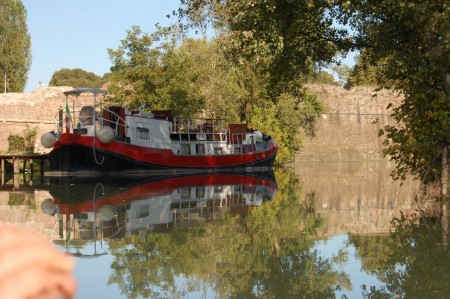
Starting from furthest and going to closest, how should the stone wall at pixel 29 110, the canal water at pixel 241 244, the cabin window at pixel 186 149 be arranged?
the stone wall at pixel 29 110
the cabin window at pixel 186 149
the canal water at pixel 241 244

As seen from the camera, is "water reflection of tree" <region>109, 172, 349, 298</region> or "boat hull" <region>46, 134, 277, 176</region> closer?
"water reflection of tree" <region>109, 172, 349, 298</region>

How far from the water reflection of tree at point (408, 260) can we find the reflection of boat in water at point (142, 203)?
359cm

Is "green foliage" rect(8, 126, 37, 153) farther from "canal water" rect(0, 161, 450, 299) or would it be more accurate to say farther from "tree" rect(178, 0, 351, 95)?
"tree" rect(178, 0, 351, 95)

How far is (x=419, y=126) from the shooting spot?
12578mm

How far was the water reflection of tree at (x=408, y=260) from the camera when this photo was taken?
20.7 ft

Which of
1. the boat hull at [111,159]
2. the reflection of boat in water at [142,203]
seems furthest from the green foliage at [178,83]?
the reflection of boat in water at [142,203]

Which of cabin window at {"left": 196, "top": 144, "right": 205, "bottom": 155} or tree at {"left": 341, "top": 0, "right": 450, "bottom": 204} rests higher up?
tree at {"left": 341, "top": 0, "right": 450, "bottom": 204}

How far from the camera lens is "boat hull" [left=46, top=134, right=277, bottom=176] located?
2698 centimetres

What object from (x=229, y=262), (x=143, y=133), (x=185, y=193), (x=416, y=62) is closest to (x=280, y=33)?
(x=416, y=62)

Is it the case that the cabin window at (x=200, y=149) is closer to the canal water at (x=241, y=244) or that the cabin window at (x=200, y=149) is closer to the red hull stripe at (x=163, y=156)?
the red hull stripe at (x=163, y=156)

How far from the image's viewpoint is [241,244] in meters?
9.13

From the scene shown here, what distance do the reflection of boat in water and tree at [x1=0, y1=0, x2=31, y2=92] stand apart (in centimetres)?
3213

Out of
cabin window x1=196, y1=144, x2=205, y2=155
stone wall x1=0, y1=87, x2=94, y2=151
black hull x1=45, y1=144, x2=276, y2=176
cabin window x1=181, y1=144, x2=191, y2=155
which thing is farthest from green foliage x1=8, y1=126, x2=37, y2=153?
cabin window x1=196, y1=144, x2=205, y2=155

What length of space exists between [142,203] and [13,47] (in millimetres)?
40712
